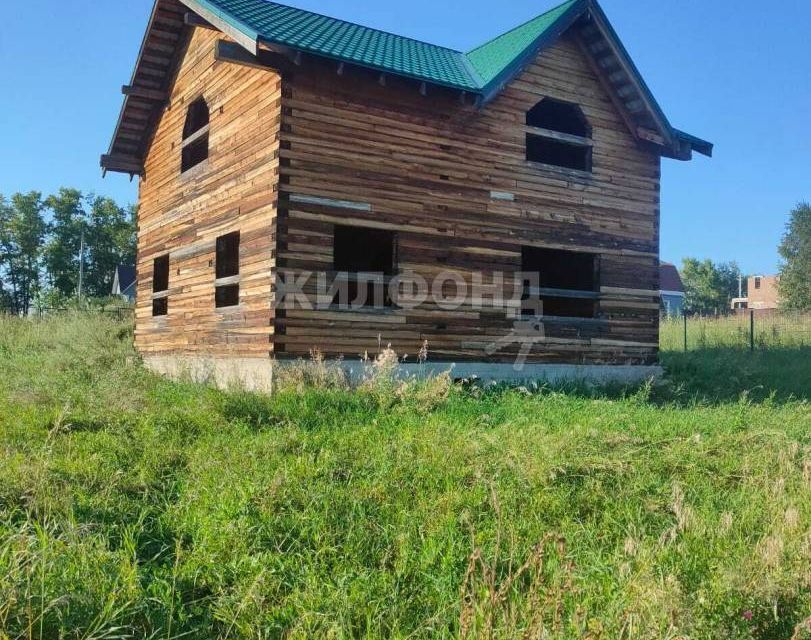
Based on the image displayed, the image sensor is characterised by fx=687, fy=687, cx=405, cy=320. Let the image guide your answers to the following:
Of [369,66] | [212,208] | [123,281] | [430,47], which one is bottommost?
[212,208]

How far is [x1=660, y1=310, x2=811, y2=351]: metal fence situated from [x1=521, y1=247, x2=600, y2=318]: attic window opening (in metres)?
6.31

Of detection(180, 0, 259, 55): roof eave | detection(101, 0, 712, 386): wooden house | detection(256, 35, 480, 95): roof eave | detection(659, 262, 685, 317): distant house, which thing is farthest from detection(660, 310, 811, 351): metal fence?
detection(659, 262, 685, 317): distant house

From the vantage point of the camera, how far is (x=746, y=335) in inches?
865

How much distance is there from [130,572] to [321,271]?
286 inches

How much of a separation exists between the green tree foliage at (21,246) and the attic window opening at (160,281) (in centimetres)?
4216

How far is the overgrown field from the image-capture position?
11.5 ft

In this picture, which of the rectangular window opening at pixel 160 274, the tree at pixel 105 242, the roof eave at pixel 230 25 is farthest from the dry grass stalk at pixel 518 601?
the tree at pixel 105 242

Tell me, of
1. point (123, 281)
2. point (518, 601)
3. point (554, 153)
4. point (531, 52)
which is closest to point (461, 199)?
point (531, 52)

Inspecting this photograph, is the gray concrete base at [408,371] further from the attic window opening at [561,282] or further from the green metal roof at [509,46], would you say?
the green metal roof at [509,46]

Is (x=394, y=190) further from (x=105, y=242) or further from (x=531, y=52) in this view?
(x=105, y=242)

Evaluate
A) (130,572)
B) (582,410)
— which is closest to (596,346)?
(582,410)

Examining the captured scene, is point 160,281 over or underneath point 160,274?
underneath

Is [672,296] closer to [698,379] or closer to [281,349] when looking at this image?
[698,379]

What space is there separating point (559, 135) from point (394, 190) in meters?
3.77
